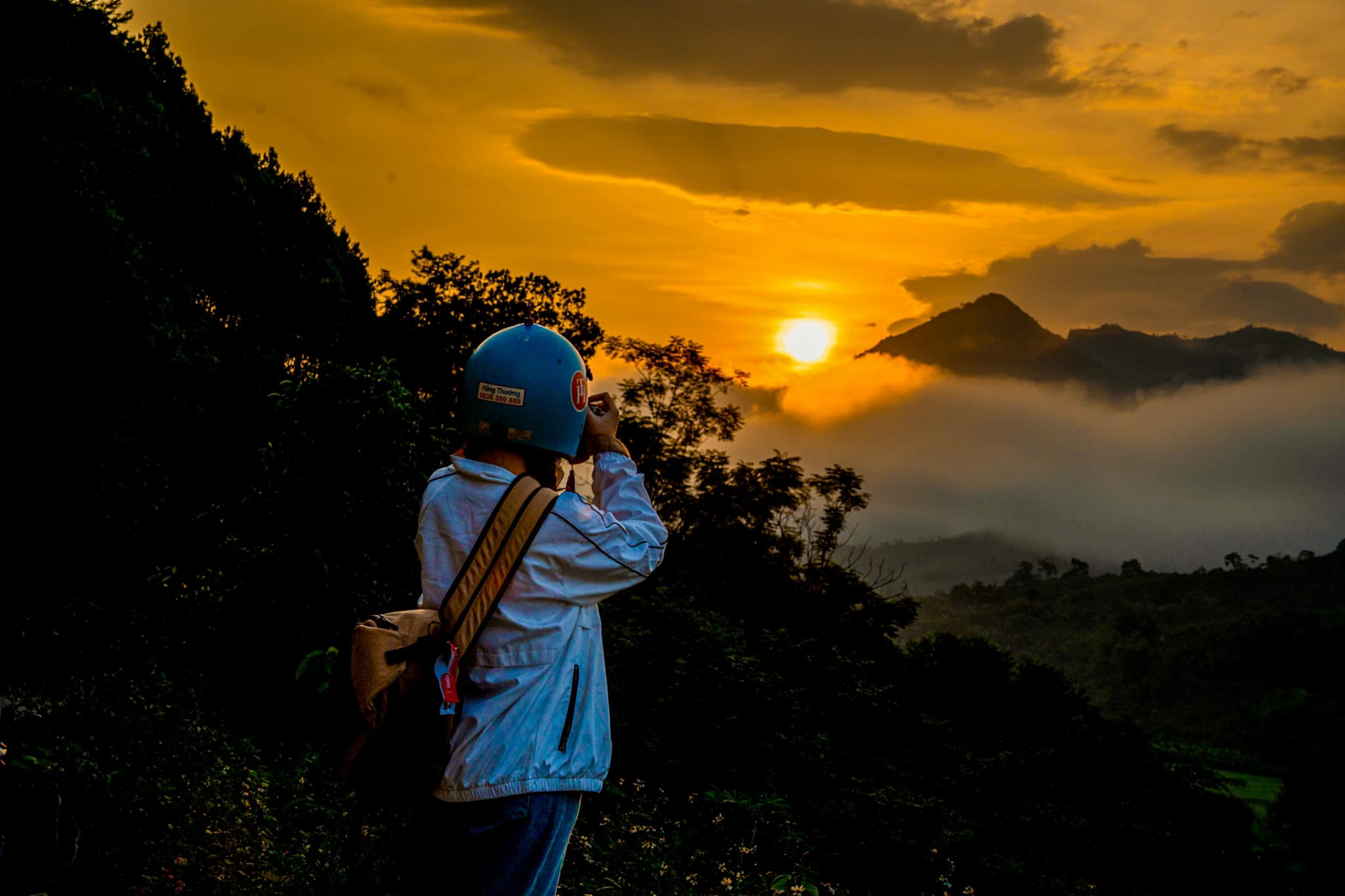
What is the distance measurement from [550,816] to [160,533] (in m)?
16.8

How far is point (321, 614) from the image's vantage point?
27.2ft

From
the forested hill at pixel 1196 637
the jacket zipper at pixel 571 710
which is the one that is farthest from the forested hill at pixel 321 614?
the forested hill at pixel 1196 637

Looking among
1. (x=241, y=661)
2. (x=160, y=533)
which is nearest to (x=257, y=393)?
(x=160, y=533)

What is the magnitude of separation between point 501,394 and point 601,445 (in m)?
0.35

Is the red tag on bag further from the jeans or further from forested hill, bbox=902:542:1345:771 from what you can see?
forested hill, bbox=902:542:1345:771

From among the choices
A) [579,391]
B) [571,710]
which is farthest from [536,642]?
[579,391]

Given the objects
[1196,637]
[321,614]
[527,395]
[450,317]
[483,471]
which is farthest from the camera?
[1196,637]

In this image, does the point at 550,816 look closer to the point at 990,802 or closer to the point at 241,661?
the point at 241,661

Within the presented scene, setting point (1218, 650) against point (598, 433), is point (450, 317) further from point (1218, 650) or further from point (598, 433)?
point (1218, 650)

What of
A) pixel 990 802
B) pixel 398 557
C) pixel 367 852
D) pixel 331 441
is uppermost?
→ pixel 331 441

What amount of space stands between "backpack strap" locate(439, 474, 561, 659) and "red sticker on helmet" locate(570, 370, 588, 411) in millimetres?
449

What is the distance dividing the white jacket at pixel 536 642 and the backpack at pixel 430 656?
0.04m

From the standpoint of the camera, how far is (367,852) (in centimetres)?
600

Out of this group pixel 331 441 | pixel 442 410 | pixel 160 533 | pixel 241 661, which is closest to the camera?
pixel 331 441
